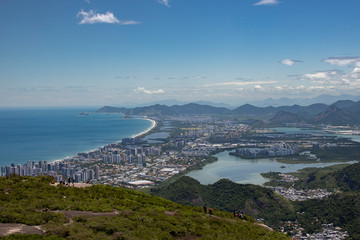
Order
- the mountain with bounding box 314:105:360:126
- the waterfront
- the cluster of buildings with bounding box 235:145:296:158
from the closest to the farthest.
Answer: the waterfront → the cluster of buildings with bounding box 235:145:296:158 → the mountain with bounding box 314:105:360:126

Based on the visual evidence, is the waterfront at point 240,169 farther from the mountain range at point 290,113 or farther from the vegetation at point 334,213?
the mountain range at point 290,113

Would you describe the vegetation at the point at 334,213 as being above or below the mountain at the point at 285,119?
below

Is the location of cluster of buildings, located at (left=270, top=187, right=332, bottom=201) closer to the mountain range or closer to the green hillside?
the green hillside

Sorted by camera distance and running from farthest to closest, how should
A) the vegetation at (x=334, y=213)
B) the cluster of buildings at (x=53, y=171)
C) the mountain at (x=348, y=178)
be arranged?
the cluster of buildings at (x=53, y=171) → the mountain at (x=348, y=178) → the vegetation at (x=334, y=213)

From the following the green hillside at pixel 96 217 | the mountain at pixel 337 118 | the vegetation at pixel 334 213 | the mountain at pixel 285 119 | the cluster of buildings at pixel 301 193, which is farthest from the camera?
the mountain at pixel 285 119

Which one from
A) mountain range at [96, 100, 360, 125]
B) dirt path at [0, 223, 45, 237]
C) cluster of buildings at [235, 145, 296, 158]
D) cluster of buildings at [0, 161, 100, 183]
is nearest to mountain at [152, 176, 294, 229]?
cluster of buildings at [0, 161, 100, 183]

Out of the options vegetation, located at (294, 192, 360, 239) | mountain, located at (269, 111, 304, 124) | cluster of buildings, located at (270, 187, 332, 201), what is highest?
mountain, located at (269, 111, 304, 124)

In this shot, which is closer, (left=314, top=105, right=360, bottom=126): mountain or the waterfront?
the waterfront

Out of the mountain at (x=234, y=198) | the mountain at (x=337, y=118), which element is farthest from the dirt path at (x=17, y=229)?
the mountain at (x=337, y=118)
